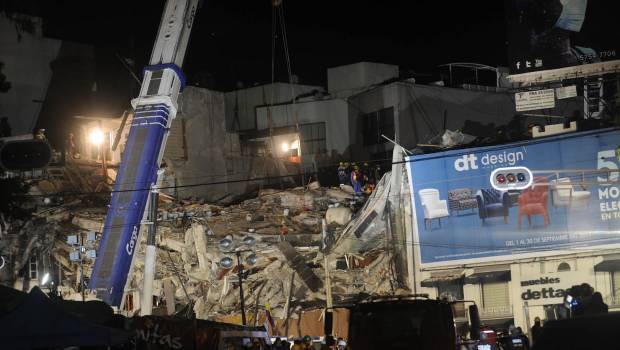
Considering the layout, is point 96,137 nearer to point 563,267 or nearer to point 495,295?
point 495,295

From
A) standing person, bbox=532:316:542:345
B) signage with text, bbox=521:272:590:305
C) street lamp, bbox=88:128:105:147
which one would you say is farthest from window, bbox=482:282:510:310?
street lamp, bbox=88:128:105:147

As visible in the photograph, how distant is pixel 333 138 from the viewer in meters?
51.2

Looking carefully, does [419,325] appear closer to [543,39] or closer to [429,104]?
[543,39]

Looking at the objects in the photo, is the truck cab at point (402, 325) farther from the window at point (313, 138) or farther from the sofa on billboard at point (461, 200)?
the window at point (313, 138)

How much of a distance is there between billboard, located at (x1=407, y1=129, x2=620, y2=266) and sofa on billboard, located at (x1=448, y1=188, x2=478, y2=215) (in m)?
0.04

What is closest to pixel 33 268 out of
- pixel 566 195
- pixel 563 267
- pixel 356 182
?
pixel 356 182

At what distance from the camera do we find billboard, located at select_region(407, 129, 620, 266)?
3325 cm

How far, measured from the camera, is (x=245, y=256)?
1447 inches

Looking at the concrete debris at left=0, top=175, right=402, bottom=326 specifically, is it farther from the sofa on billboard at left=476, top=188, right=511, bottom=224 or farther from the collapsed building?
the sofa on billboard at left=476, top=188, right=511, bottom=224

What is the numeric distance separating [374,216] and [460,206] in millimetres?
4262

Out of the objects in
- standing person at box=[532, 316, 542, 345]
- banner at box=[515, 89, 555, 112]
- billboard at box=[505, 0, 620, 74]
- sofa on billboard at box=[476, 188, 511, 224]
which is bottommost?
standing person at box=[532, 316, 542, 345]

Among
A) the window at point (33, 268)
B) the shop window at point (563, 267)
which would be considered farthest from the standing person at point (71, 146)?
the shop window at point (563, 267)

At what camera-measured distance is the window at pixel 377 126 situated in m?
46.9

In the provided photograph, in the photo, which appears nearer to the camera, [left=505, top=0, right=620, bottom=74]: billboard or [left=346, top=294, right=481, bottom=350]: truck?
[left=346, top=294, right=481, bottom=350]: truck
